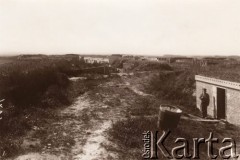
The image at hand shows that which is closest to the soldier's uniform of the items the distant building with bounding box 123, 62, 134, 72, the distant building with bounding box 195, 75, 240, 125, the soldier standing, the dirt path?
the soldier standing

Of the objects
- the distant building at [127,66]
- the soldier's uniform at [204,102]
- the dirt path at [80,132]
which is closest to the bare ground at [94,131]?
the dirt path at [80,132]

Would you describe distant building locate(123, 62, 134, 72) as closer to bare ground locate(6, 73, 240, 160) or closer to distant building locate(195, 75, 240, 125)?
bare ground locate(6, 73, 240, 160)

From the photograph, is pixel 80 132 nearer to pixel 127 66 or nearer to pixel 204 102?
pixel 204 102

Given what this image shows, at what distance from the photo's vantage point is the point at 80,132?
37.0ft

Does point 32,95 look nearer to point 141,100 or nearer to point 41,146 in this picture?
point 41,146

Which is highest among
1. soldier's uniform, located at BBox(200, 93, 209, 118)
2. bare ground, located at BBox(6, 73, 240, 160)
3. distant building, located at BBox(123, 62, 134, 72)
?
distant building, located at BBox(123, 62, 134, 72)

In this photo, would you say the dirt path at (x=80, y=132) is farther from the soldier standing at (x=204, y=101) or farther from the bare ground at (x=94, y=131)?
the soldier standing at (x=204, y=101)

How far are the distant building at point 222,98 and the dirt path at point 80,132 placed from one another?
436cm

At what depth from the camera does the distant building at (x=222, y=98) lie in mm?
12914

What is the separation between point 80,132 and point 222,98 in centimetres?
734

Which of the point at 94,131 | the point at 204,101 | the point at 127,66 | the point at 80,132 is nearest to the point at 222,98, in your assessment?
the point at 204,101

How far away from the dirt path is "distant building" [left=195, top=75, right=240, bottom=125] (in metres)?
4.36

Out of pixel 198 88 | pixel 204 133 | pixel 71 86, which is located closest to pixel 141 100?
pixel 198 88

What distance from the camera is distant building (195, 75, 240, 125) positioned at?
12914 millimetres
